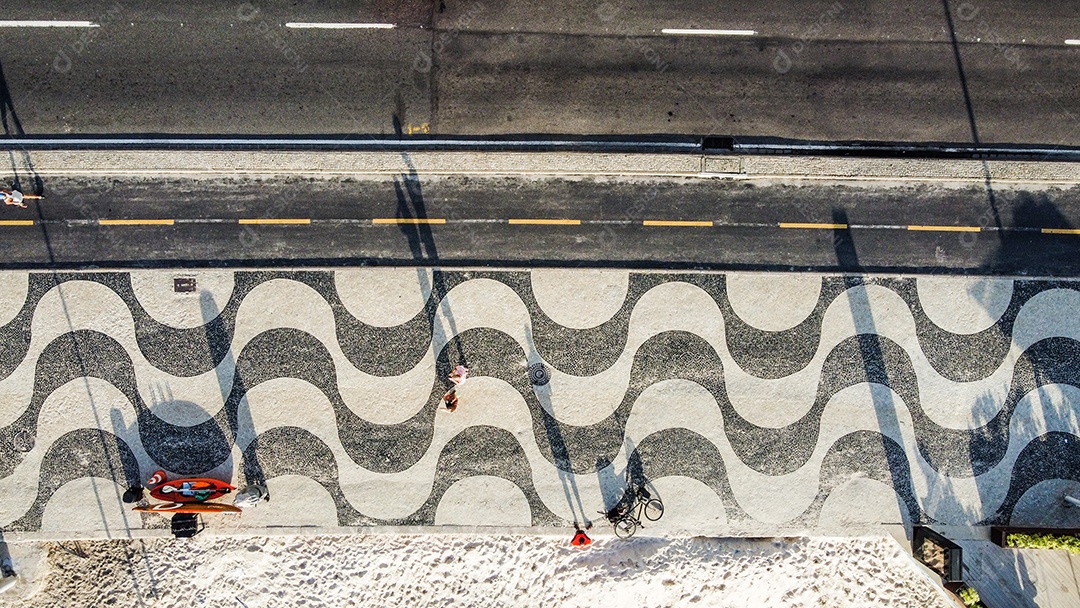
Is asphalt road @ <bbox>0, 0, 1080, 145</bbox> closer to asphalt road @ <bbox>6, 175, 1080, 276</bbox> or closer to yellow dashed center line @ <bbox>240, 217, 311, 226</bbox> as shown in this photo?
asphalt road @ <bbox>6, 175, 1080, 276</bbox>

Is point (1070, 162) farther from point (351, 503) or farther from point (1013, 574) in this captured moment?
point (351, 503)

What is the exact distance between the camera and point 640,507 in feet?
41.0

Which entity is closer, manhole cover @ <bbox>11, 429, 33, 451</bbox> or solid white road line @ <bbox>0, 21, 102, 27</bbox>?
manhole cover @ <bbox>11, 429, 33, 451</bbox>

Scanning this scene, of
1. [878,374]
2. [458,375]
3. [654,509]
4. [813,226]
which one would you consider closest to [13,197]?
[458,375]

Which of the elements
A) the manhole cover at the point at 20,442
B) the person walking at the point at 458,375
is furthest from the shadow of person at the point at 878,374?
the manhole cover at the point at 20,442

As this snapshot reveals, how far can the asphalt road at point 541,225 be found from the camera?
496 inches

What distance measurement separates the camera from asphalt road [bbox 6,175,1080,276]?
12609 millimetres

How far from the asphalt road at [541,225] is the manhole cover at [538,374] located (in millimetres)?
2216

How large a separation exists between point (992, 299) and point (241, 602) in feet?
57.0

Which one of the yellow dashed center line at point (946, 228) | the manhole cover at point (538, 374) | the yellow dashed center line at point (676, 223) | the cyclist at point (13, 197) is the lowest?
the manhole cover at point (538, 374)

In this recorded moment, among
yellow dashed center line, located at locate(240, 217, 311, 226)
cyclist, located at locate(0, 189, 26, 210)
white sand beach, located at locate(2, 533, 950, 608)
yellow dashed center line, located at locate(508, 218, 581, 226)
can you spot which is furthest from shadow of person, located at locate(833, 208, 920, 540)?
cyclist, located at locate(0, 189, 26, 210)

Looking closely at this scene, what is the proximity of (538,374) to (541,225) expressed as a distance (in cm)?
321

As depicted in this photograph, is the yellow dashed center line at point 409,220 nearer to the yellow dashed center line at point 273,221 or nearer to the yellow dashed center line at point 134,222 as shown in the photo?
the yellow dashed center line at point 273,221

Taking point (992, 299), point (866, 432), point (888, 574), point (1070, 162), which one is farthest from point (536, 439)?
point (1070, 162)
